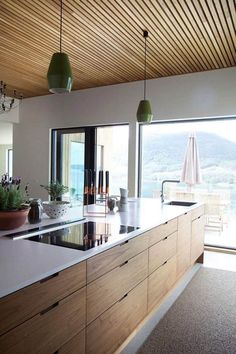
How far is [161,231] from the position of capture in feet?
7.89

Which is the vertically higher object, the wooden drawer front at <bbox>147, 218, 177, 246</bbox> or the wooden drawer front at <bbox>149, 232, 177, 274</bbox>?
the wooden drawer front at <bbox>147, 218, 177, 246</bbox>

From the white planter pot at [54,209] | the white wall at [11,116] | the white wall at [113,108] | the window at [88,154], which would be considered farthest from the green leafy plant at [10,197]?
the white wall at [11,116]

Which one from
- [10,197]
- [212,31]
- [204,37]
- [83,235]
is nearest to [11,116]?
[204,37]

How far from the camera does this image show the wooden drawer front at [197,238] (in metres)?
3.41

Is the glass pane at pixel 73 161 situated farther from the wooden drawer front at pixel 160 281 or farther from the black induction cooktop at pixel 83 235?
the black induction cooktop at pixel 83 235

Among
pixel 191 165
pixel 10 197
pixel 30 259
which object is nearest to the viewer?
pixel 30 259

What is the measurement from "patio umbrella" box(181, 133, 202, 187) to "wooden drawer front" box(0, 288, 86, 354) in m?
3.63

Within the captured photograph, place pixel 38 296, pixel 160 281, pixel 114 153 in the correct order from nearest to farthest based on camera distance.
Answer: pixel 38 296 < pixel 160 281 < pixel 114 153

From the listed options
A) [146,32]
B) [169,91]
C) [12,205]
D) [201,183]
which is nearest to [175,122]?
[169,91]

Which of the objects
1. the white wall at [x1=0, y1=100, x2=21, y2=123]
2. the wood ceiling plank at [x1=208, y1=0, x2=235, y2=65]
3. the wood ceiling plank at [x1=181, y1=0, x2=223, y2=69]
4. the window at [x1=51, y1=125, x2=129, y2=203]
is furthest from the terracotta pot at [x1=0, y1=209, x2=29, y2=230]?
the white wall at [x1=0, y1=100, x2=21, y2=123]

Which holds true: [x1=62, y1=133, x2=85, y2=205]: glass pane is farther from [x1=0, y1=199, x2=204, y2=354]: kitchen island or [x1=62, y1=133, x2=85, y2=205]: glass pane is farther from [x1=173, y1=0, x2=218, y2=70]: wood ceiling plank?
[x1=0, y1=199, x2=204, y2=354]: kitchen island

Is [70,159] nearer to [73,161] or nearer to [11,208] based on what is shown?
[73,161]

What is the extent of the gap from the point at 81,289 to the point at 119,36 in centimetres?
306

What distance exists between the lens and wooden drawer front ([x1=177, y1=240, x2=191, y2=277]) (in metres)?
2.88
